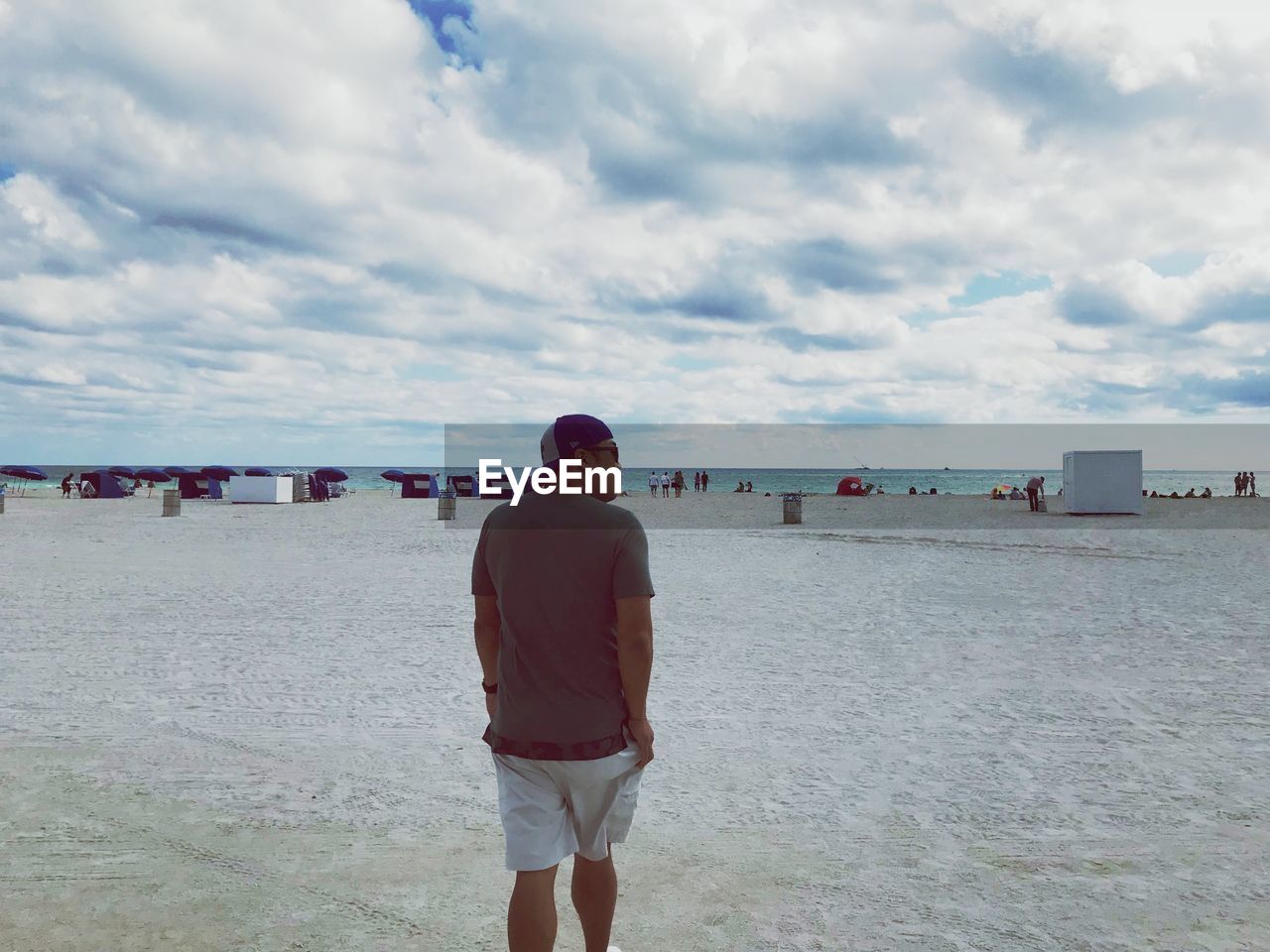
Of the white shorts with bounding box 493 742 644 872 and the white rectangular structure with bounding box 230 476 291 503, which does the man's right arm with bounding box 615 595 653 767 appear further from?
the white rectangular structure with bounding box 230 476 291 503

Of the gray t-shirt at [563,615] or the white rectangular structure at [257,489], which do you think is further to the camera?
the white rectangular structure at [257,489]

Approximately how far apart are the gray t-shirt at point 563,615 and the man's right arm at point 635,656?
3 centimetres

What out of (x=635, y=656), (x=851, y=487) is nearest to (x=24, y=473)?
(x=851, y=487)

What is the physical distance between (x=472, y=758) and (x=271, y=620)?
5.67 metres

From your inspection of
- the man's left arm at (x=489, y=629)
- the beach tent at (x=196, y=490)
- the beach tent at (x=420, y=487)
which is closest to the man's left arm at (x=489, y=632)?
the man's left arm at (x=489, y=629)

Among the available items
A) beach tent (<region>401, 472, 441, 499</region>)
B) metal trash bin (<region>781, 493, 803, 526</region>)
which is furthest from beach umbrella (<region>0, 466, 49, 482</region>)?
metal trash bin (<region>781, 493, 803, 526</region>)

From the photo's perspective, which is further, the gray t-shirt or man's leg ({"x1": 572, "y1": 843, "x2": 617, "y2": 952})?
man's leg ({"x1": 572, "y1": 843, "x2": 617, "y2": 952})

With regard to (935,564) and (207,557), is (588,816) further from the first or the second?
(207,557)

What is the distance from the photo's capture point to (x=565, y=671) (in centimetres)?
261

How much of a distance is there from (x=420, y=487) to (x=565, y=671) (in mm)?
52045

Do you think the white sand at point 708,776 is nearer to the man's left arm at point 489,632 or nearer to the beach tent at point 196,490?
the man's left arm at point 489,632

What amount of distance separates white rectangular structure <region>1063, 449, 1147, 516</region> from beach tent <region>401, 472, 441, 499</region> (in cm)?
3320

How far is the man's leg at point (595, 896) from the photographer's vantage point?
2.79 metres

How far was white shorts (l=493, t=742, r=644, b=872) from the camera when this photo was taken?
2.62 metres
